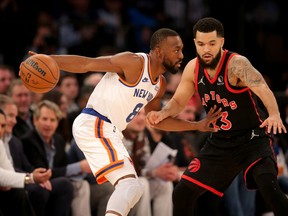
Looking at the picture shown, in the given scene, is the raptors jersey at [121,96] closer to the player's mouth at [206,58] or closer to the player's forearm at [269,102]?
the player's mouth at [206,58]

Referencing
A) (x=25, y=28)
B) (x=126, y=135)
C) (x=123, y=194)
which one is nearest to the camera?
(x=123, y=194)

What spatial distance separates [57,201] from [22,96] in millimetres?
1488

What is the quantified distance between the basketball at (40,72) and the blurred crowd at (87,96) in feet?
4.46

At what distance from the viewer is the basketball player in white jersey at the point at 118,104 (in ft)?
19.8

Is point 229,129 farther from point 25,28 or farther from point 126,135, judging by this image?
point 25,28

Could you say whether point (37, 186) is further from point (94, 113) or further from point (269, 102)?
point (269, 102)

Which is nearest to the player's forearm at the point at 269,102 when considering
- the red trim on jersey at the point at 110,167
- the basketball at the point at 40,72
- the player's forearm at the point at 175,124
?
the player's forearm at the point at 175,124

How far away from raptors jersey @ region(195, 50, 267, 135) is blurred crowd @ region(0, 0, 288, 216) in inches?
52.9

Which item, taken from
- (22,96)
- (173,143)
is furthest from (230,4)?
(22,96)

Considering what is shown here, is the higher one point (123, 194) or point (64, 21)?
point (64, 21)

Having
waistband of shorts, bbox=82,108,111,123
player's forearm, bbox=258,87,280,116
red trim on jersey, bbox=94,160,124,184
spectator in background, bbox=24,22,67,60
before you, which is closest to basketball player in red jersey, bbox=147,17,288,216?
player's forearm, bbox=258,87,280,116

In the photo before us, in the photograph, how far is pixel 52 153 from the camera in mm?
8039

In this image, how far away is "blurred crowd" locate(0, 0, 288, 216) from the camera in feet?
25.1

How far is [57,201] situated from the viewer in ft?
25.1
